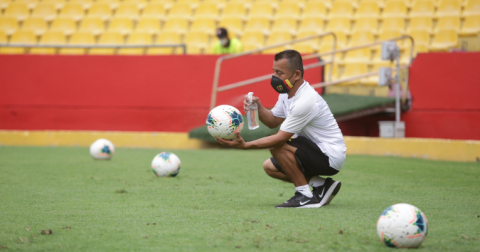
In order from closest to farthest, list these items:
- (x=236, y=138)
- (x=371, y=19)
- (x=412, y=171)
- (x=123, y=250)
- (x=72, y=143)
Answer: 1. (x=123, y=250)
2. (x=236, y=138)
3. (x=412, y=171)
4. (x=72, y=143)
5. (x=371, y=19)

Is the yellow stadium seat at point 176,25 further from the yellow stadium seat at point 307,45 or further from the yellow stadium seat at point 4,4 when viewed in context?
the yellow stadium seat at point 4,4

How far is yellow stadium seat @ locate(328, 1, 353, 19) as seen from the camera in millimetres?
13330

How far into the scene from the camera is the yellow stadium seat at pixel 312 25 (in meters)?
13.1

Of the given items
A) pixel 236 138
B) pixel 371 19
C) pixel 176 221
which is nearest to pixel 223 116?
pixel 236 138

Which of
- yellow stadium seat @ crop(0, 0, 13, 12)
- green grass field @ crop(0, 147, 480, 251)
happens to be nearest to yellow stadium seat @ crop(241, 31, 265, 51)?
green grass field @ crop(0, 147, 480, 251)

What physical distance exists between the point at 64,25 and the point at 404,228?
44.5 ft

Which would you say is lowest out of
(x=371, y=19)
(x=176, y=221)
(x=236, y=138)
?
(x=176, y=221)

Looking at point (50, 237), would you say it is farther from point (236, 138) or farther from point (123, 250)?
point (236, 138)

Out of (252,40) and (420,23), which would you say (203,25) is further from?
(420,23)

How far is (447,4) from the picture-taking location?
487 inches

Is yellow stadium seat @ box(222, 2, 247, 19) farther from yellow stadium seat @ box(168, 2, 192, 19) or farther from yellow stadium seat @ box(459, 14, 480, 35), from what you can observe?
yellow stadium seat @ box(459, 14, 480, 35)

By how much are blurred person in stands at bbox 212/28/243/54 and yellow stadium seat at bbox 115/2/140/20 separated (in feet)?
13.7

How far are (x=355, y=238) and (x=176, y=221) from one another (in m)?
1.34

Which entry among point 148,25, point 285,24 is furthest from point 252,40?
point 148,25
